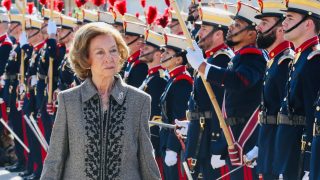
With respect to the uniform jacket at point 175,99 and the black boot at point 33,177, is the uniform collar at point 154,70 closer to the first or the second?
the uniform jacket at point 175,99

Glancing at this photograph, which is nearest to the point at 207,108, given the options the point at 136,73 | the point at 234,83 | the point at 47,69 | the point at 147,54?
the point at 234,83

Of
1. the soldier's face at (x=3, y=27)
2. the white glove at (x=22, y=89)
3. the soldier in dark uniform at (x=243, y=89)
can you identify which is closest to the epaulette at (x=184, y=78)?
the soldier in dark uniform at (x=243, y=89)

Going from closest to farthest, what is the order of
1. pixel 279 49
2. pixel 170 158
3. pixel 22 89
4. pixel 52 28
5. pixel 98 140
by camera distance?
pixel 98 140
pixel 279 49
pixel 170 158
pixel 52 28
pixel 22 89

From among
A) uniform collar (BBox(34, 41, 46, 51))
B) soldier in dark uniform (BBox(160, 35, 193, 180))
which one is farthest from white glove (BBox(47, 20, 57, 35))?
soldier in dark uniform (BBox(160, 35, 193, 180))

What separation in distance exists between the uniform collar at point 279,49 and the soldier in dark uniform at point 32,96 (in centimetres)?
576

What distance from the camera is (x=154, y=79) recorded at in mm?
8711

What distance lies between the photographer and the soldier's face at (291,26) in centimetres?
595

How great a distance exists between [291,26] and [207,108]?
63.6 inches

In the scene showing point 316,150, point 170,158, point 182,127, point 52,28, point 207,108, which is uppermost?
point 52,28

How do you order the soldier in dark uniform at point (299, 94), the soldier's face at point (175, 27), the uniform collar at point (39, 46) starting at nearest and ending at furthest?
1. the soldier in dark uniform at point (299, 94)
2. the soldier's face at point (175, 27)
3. the uniform collar at point (39, 46)

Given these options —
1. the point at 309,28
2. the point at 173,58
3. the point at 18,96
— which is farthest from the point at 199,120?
the point at 18,96

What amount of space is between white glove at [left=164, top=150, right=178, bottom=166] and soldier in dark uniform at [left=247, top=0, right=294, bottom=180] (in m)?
1.79

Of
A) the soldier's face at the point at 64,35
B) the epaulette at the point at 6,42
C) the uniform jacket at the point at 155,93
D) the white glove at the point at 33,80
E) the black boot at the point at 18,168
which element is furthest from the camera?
the epaulette at the point at 6,42

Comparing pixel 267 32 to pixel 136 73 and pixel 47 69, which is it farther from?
pixel 47 69
